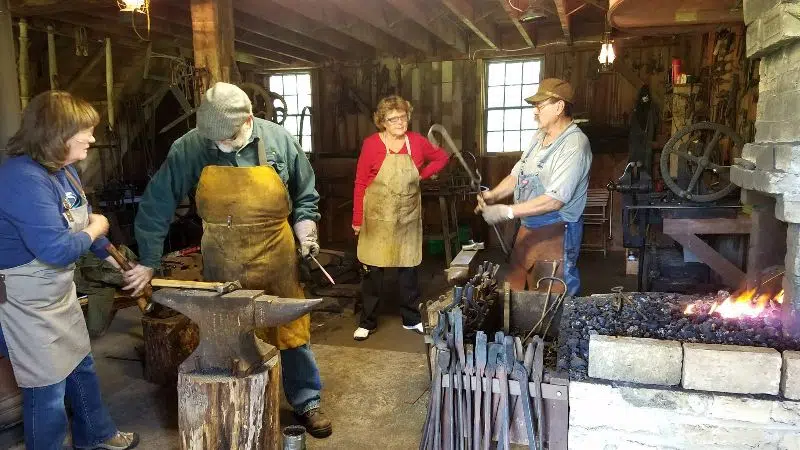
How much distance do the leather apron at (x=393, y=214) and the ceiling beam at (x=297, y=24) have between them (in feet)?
7.59

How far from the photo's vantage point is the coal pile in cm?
230

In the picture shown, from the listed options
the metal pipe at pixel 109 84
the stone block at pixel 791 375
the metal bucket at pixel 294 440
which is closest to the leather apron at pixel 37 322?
the metal bucket at pixel 294 440

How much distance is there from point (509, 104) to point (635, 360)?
272 inches

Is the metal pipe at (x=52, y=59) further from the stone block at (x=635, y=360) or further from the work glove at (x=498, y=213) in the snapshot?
the stone block at (x=635, y=360)

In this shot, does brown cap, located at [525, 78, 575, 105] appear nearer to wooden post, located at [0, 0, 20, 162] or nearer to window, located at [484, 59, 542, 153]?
wooden post, located at [0, 0, 20, 162]

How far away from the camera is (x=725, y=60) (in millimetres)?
6012

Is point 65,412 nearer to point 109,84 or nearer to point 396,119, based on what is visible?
point 396,119

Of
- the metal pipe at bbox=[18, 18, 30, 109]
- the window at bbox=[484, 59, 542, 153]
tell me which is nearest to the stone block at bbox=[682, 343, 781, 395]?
the metal pipe at bbox=[18, 18, 30, 109]

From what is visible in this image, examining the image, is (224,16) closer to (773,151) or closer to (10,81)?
(10,81)

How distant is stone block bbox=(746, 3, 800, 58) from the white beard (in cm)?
240

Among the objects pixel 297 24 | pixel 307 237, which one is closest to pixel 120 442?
pixel 307 237

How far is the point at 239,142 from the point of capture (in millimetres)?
2938

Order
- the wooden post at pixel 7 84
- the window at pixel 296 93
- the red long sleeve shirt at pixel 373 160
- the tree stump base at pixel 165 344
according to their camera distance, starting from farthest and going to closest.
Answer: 1. the window at pixel 296 93
2. the red long sleeve shirt at pixel 373 160
3. the wooden post at pixel 7 84
4. the tree stump base at pixel 165 344

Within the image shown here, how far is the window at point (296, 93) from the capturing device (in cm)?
969
